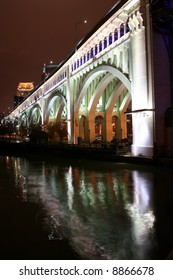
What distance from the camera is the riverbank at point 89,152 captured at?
23.7m

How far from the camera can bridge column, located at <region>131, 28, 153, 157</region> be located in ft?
82.8

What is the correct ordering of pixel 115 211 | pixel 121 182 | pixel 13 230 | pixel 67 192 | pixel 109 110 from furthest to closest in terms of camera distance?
pixel 109 110 → pixel 121 182 → pixel 67 192 → pixel 115 211 → pixel 13 230

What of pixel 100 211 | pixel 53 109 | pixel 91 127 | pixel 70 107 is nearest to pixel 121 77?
pixel 70 107

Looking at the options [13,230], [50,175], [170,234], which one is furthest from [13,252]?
[50,175]

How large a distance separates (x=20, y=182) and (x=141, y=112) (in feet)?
40.9

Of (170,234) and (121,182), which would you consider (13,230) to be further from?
(121,182)

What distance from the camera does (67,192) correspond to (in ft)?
46.1

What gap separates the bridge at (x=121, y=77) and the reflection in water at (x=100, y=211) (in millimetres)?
7869

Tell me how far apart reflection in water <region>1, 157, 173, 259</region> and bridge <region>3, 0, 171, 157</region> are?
25.8ft

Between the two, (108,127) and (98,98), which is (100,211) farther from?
(108,127)

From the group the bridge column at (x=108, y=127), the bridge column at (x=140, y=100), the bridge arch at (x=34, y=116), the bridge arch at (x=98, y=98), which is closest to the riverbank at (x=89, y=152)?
the bridge column at (x=140, y=100)

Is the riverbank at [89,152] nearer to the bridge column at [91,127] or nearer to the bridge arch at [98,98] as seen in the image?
the bridge arch at [98,98]

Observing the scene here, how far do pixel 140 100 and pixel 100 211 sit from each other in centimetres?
1737

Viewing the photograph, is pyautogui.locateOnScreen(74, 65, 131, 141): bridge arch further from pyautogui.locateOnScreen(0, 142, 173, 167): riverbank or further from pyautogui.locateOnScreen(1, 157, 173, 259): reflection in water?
pyautogui.locateOnScreen(1, 157, 173, 259): reflection in water
